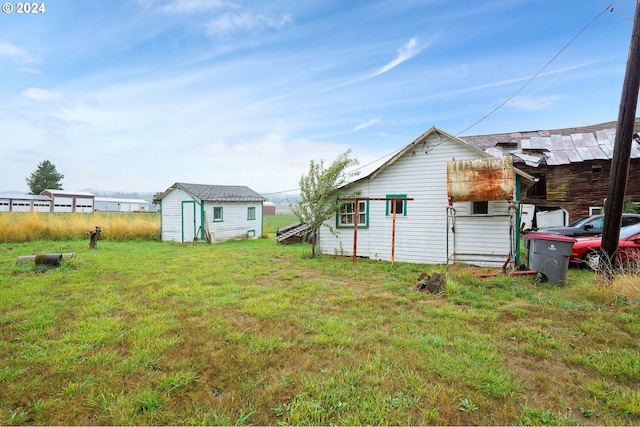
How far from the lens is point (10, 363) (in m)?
3.35

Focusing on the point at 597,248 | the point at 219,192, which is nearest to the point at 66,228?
the point at 219,192

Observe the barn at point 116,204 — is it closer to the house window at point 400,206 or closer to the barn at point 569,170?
the house window at point 400,206

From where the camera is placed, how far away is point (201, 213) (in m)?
16.9

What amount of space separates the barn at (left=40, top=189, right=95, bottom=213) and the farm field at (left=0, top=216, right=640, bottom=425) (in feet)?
189

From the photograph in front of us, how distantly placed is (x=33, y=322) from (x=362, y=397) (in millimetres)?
5364

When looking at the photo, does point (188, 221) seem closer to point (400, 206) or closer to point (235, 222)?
point (235, 222)

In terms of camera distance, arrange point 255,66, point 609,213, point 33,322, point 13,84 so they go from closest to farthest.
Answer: point 33,322 < point 609,213 < point 13,84 < point 255,66

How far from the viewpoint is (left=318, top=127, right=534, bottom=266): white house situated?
9.51 metres

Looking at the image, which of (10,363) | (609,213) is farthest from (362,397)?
(609,213)

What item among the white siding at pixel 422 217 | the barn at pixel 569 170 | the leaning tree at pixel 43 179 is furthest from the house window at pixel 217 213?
the leaning tree at pixel 43 179

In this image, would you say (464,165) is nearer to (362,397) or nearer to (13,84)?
(362,397)

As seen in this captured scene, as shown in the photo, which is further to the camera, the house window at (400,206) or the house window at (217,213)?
the house window at (217,213)

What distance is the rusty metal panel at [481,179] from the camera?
28.1 feet

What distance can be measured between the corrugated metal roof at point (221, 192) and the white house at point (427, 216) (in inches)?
358
